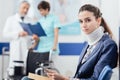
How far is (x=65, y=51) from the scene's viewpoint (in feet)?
16.2

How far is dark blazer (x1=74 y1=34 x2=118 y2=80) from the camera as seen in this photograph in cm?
182

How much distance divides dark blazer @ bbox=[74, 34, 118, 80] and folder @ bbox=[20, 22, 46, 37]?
6.21ft

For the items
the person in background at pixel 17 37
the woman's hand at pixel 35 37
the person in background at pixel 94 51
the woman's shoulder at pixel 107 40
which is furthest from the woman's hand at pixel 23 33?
the woman's shoulder at pixel 107 40

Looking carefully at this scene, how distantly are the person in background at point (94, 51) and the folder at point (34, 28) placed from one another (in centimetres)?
182

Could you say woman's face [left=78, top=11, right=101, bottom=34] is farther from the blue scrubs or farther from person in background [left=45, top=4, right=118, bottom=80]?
the blue scrubs

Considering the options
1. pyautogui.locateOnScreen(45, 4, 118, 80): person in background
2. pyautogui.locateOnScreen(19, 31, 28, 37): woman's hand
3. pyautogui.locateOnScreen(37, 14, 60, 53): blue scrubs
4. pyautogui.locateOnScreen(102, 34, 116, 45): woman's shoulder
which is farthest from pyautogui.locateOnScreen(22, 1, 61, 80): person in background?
pyautogui.locateOnScreen(102, 34, 116, 45): woman's shoulder

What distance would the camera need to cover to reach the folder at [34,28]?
12.6 feet

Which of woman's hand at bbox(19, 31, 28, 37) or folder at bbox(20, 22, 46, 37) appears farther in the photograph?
woman's hand at bbox(19, 31, 28, 37)

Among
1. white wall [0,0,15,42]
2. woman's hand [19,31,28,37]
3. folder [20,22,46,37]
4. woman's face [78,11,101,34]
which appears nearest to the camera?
woman's face [78,11,101,34]

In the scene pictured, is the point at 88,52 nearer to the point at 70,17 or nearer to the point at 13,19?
the point at 13,19

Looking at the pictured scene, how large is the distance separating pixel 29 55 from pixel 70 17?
130 cm

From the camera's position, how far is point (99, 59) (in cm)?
188

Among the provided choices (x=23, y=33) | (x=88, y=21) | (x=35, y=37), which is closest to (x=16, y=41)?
(x=23, y=33)

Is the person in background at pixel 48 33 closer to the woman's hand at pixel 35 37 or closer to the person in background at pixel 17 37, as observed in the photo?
the woman's hand at pixel 35 37
